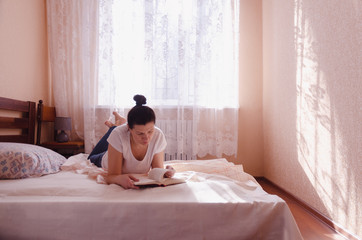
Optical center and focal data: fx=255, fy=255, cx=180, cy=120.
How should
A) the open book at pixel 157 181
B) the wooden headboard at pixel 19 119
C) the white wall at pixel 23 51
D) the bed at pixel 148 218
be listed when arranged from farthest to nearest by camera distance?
the white wall at pixel 23 51, the wooden headboard at pixel 19 119, the open book at pixel 157 181, the bed at pixel 148 218

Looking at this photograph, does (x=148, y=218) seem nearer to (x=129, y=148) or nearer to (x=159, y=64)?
(x=129, y=148)

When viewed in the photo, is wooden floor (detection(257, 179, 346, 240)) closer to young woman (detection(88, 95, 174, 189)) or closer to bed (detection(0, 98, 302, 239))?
bed (detection(0, 98, 302, 239))

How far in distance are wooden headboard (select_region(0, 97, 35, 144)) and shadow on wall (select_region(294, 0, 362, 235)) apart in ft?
9.34

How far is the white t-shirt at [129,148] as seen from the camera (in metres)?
1.65

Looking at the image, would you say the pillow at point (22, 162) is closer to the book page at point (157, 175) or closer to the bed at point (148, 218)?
the bed at point (148, 218)

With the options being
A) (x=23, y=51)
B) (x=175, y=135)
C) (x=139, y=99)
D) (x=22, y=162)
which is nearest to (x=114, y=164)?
(x=139, y=99)

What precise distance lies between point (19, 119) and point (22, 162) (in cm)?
114

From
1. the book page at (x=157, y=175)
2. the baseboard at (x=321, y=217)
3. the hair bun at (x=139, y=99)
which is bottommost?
the baseboard at (x=321, y=217)

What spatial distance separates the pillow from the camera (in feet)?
5.88

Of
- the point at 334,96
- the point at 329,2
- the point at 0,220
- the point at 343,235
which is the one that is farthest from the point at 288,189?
the point at 0,220

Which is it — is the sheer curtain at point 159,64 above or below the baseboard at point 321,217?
above

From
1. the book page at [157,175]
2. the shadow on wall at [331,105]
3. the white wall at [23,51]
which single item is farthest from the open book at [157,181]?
the white wall at [23,51]

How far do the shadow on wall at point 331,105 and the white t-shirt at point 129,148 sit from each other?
126cm

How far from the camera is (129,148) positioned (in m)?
1.69
